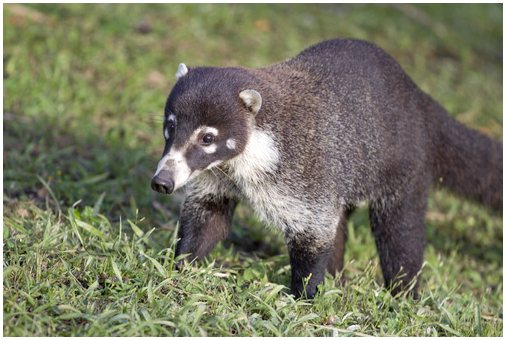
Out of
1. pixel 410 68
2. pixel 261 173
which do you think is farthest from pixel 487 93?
pixel 261 173

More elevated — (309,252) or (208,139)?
(208,139)

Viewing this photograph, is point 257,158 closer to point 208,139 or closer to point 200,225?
point 208,139

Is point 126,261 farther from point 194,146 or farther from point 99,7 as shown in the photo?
point 99,7

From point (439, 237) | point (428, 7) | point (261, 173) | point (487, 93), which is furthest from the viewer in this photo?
point (428, 7)

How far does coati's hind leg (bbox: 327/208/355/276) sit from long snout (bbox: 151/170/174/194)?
190cm

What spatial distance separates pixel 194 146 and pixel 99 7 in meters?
5.11

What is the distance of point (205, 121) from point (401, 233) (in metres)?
2.05

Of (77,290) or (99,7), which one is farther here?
(99,7)

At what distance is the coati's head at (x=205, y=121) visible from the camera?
452 cm

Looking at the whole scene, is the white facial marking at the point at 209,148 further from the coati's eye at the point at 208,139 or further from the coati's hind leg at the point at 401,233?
the coati's hind leg at the point at 401,233

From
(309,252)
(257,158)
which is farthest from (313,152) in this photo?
(309,252)

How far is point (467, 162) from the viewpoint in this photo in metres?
6.33

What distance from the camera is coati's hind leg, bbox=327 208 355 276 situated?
588 cm

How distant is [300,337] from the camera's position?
167 inches
